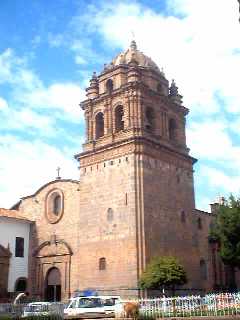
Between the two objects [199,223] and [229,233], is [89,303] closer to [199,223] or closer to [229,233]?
[229,233]

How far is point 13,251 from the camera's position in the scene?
37750 millimetres

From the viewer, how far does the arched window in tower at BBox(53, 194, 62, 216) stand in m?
38.1

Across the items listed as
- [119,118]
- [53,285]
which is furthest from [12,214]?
[119,118]

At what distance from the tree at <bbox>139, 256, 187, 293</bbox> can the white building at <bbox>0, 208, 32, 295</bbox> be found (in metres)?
11.9

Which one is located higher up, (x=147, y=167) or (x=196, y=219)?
(x=147, y=167)

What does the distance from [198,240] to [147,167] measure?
332 inches

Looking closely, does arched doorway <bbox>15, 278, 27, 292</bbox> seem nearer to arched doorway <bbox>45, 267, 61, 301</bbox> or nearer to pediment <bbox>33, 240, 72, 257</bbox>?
pediment <bbox>33, 240, 72, 257</bbox>

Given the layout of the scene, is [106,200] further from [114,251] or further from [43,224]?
[43,224]

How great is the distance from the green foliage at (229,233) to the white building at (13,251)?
49.1ft

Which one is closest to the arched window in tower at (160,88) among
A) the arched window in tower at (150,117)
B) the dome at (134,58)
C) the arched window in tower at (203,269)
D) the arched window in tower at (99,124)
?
the dome at (134,58)

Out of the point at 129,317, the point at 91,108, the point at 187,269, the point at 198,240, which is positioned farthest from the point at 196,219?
the point at 129,317

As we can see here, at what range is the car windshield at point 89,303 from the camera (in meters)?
24.9

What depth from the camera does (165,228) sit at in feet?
110

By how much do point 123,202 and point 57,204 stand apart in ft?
25.6
